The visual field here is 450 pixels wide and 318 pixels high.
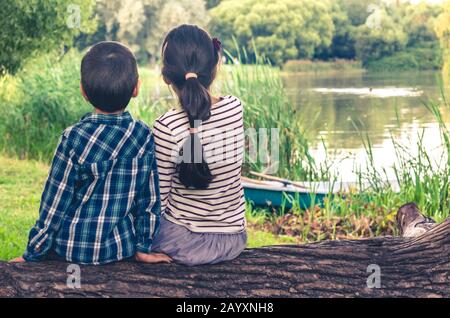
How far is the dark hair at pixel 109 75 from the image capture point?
3.09 metres

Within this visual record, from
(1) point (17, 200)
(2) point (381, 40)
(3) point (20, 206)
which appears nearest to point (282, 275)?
(3) point (20, 206)

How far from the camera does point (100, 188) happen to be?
122 inches

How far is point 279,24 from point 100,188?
34.2 m

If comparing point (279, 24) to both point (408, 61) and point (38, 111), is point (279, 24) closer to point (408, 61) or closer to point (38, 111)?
point (408, 61)

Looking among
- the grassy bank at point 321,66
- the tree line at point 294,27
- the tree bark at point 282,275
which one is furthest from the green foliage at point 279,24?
the tree bark at point 282,275

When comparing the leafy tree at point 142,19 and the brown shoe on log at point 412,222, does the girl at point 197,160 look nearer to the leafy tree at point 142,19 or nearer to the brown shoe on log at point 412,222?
the brown shoe on log at point 412,222

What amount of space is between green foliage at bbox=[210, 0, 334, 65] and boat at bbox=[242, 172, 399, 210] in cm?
2829

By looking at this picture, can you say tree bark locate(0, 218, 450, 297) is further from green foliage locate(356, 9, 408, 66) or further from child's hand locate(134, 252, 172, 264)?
green foliage locate(356, 9, 408, 66)

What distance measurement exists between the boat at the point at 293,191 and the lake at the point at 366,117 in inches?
6.8

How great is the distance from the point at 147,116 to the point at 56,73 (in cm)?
170
